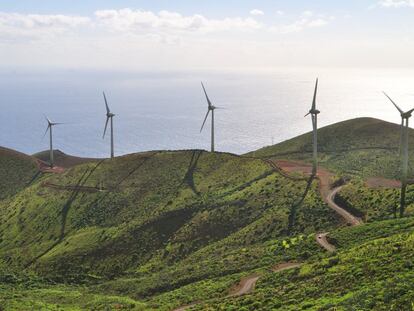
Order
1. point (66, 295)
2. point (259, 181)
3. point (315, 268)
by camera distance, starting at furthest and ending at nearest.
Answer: point (259, 181) → point (66, 295) → point (315, 268)

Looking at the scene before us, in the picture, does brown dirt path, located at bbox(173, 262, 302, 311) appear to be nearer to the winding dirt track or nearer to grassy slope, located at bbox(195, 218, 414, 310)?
the winding dirt track

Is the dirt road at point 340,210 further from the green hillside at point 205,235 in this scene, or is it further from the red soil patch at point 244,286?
the red soil patch at point 244,286

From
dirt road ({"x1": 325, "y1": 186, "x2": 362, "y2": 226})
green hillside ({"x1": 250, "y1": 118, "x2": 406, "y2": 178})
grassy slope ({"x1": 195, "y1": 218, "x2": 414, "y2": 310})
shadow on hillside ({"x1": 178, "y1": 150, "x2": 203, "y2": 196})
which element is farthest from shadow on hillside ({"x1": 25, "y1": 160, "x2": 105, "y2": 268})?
dirt road ({"x1": 325, "y1": 186, "x2": 362, "y2": 226})

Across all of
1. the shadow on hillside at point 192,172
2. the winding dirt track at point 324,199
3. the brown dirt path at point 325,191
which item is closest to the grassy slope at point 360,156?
the brown dirt path at point 325,191

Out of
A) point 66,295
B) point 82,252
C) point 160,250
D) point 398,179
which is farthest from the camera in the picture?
point 398,179

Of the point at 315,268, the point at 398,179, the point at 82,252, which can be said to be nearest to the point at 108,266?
the point at 82,252

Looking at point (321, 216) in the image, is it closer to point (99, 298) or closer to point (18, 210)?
point (99, 298)
